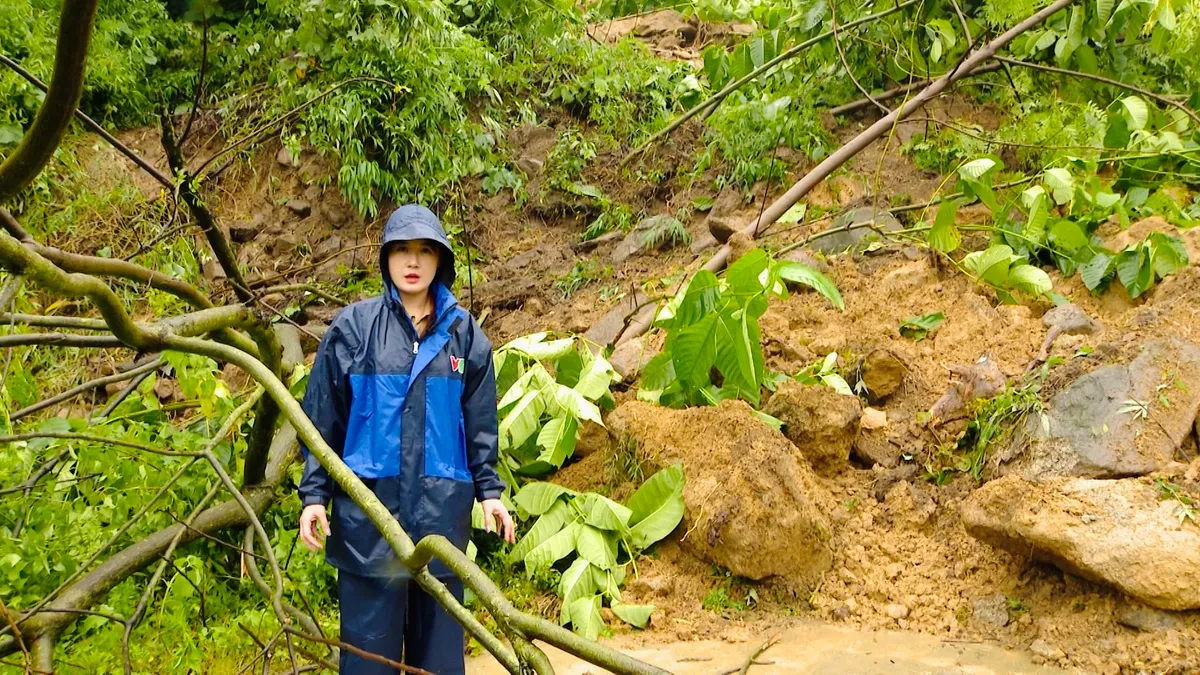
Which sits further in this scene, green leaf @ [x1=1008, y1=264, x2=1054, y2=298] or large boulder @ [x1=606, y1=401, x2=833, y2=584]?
green leaf @ [x1=1008, y1=264, x2=1054, y2=298]

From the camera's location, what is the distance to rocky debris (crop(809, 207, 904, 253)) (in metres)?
5.47

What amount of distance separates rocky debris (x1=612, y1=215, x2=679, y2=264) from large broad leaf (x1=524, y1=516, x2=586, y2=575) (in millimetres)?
3015

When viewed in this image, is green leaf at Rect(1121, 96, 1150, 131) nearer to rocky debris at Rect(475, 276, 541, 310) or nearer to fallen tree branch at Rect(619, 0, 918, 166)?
fallen tree branch at Rect(619, 0, 918, 166)

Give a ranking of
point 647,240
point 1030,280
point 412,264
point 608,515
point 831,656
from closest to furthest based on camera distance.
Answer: point 412,264, point 831,656, point 608,515, point 1030,280, point 647,240

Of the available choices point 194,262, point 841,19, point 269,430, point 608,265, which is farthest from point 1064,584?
point 194,262

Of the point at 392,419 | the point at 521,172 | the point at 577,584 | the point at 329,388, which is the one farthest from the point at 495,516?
the point at 521,172

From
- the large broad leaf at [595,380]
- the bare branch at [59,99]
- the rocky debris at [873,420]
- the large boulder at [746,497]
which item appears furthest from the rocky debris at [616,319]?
the bare branch at [59,99]

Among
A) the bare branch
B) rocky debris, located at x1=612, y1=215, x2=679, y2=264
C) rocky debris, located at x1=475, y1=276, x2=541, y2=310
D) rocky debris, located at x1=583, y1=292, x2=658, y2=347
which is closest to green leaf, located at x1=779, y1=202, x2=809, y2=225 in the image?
rocky debris, located at x1=612, y1=215, x2=679, y2=264

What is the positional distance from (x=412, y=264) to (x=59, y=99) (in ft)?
4.27

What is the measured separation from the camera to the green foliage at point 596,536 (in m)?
3.51

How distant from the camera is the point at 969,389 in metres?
3.92

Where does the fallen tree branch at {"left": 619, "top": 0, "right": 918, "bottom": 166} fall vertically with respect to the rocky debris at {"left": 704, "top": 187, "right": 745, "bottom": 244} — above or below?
above

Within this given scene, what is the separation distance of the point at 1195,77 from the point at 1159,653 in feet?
15.7

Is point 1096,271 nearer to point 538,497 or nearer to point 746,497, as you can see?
point 746,497
